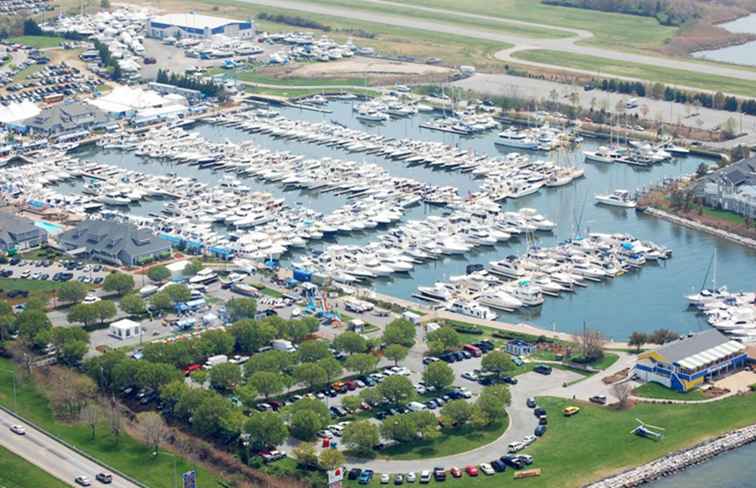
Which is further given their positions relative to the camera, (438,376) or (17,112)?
(17,112)

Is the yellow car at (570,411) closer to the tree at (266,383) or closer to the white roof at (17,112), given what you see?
the tree at (266,383)

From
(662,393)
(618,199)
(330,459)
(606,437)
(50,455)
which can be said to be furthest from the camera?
(618,199)

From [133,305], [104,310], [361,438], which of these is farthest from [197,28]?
[361,438]

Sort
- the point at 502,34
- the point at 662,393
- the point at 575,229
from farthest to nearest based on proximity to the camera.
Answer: the point at 502,34 → the point at 575,229 → the point at 662,393

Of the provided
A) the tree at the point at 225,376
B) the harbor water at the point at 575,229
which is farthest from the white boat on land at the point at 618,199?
the tree at the point at 225,376

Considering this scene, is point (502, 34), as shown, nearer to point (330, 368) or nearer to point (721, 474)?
point (330, 368)

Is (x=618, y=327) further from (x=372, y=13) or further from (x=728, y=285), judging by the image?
(x=372, y=13)

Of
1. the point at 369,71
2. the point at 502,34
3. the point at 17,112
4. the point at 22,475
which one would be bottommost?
the point at 22,475

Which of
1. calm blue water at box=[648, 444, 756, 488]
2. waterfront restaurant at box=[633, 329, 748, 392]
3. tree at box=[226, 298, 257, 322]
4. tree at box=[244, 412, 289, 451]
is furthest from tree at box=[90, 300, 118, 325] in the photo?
calm blue water at box=[648, 444, 756, 488]
